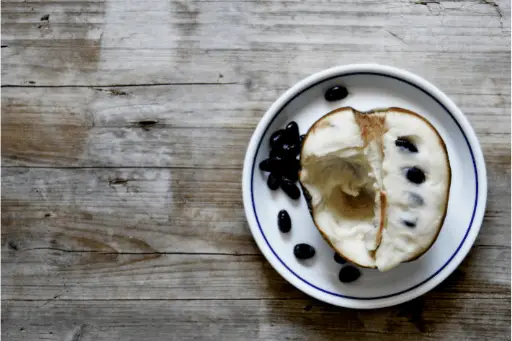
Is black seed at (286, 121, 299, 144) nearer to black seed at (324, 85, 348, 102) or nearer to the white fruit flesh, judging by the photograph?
A: black seed at (324, 85, 348, 102)

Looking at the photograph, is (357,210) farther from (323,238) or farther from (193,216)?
(193,216)

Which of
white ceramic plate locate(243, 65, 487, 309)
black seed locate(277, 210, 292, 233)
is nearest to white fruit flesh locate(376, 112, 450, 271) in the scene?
white ceramic plate locate(243, 65, 487, 309)

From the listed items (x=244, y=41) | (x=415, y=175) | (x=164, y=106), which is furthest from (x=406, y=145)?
(x=164, y=106)

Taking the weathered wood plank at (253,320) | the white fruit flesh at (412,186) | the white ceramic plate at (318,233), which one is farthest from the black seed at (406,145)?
the weathered wood plank at (253,320)

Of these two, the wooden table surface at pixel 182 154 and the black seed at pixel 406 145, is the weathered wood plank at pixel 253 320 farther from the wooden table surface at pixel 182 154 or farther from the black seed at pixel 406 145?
the black seed at pixel 406 145

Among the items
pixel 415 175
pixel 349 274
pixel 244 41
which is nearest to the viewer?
pixel 415 175

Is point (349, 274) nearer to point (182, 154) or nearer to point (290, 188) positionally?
point (290, 188)
